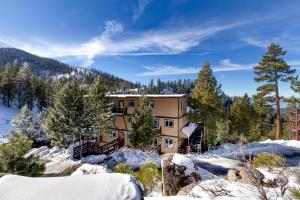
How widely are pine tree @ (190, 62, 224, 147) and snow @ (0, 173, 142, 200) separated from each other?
67.6ft

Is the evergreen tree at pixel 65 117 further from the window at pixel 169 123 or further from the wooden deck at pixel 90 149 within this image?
the window at pixel 169 123

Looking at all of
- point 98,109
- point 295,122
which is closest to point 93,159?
point 98,109

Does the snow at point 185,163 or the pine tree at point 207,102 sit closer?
the snow at point 185,163

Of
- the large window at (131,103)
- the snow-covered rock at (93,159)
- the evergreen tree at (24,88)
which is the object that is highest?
the evergreen tree at (24,88)

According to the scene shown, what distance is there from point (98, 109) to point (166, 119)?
834 cm

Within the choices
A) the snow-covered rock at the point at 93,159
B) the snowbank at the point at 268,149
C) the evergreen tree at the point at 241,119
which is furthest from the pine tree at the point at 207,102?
the snow-covered rock at the point at 93,159

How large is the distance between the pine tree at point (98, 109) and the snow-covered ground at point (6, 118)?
3764cm

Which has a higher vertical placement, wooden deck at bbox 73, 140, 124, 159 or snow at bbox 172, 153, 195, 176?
snow at bbox 172, 153, 195, 176

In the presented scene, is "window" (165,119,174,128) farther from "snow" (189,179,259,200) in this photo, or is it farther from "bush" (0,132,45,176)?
"snow" (189,179,259,200)

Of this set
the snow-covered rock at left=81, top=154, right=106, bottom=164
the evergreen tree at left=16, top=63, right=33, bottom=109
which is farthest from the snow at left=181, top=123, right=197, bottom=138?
the evergreen tree at left=16, top=63, right=33, bottom=109

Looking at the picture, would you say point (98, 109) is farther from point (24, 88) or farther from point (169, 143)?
point (24, 88)

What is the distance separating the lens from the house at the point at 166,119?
2438cm

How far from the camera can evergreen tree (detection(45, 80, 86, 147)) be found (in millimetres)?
20500

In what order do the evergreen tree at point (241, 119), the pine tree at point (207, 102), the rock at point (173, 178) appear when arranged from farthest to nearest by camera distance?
the evergreen tree at point (241, 119)
the pine tree at point (207, 102)
the rock at point (173, 178)
